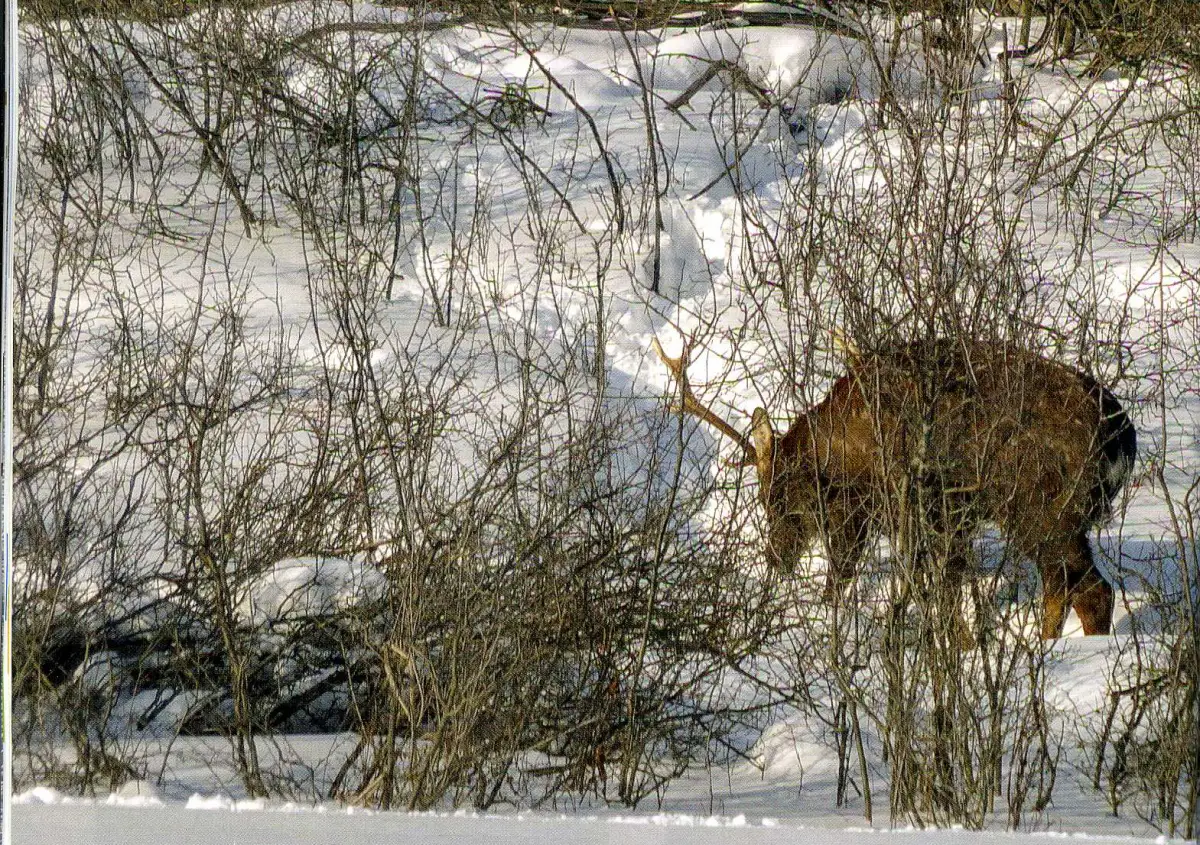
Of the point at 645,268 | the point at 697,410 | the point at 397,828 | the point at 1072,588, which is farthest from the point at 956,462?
the point at 397,828

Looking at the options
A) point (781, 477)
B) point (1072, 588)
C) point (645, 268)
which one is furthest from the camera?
point (645, 268)

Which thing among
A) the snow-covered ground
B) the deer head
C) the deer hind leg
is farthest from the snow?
the deer head

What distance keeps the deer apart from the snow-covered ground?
0.23 ft

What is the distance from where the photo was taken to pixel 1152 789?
2.75 meters

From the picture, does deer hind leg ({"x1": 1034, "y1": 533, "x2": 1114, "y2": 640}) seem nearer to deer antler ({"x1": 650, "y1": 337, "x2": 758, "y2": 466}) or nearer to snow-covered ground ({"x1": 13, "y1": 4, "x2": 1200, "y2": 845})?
snow-covered ground ({"x1": 13, "y1": 4, "x2": 1200, "y2": 845})

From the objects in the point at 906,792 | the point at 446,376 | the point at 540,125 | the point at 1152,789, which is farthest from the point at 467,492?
the point at 1152,789

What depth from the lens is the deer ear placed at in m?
3.04

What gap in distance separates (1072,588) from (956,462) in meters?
0.35

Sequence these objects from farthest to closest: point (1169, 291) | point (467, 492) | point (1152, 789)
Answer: point (467, 492), point (1169, 291), point (1152, 789)

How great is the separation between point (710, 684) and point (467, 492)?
2.25 ft

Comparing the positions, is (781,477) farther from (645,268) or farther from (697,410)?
(645,268)

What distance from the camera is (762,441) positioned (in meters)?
3.06

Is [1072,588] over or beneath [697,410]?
beneath

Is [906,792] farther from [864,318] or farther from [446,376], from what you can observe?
[446,376]
